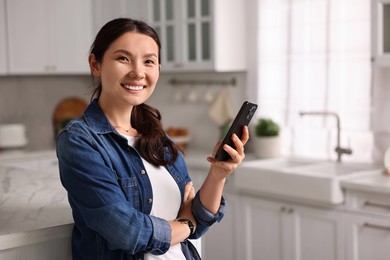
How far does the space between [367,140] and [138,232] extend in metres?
2.45

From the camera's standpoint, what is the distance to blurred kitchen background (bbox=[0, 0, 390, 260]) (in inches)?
142

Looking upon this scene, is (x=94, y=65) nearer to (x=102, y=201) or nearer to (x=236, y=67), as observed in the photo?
(x=102, y=201)

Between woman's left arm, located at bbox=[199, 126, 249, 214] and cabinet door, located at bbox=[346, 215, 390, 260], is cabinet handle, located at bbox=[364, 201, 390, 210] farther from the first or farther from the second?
woman's left arm, located at bbox=[199, 126, 249, 214]

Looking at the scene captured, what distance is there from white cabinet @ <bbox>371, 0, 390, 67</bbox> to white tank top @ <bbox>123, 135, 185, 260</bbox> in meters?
1.88

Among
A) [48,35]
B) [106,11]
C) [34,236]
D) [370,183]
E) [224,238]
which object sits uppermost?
[106,11]

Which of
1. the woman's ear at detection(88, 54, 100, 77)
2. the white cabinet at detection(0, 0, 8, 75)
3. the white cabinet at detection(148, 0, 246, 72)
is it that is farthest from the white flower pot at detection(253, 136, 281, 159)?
the woman's ear at detection(88, 54, 100, 77)

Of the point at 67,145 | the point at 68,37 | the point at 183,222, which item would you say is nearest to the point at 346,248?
the point at 183,222

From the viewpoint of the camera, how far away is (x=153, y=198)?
1615 mm

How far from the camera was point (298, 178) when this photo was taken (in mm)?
3225

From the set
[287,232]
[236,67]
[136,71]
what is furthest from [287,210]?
[136,71]

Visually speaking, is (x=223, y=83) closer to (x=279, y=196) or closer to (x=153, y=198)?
(x=279, y=196)

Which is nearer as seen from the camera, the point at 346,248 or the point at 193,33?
the point at 346,248

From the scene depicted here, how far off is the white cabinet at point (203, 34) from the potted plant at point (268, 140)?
49 centimetres

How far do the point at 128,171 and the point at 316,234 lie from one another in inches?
74.9
